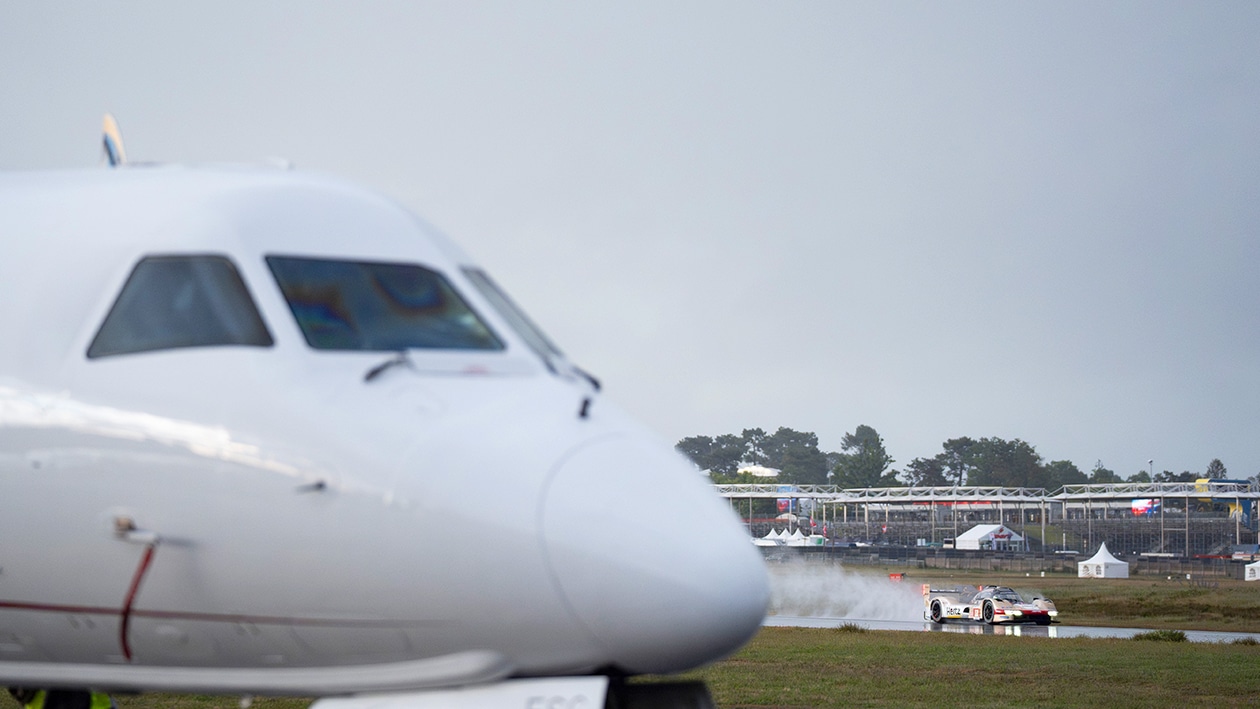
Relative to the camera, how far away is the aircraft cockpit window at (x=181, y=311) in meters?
5.43

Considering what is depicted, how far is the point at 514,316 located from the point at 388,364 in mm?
941

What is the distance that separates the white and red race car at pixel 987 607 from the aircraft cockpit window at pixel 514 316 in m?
41.7

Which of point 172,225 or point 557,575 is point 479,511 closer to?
point 557,575

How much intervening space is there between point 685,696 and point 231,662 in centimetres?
209

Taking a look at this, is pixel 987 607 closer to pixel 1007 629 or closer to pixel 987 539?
pixel 1007 629

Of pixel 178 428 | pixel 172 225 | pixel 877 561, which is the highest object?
pixel 172 225

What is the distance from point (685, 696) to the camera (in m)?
5.49

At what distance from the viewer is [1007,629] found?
1597 inches

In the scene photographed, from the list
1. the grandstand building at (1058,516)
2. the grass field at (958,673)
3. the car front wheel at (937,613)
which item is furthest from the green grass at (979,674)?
the grandstand building at (1058,516)

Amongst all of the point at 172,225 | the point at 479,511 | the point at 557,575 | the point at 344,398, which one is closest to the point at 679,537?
the point at 557,575

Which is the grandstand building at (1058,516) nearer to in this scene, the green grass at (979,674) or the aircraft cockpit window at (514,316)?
the green grass at (979,674)

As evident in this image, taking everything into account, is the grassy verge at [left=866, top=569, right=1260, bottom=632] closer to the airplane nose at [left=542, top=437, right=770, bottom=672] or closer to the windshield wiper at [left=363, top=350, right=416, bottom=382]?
the airplane nose at [left=542, top=437, right=770, bottom=672]

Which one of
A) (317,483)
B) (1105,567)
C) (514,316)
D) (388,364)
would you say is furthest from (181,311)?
(1105,567)

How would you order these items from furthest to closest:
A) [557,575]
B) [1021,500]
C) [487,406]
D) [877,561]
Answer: [1021,500], [877,561], [487,406], [557,575]
